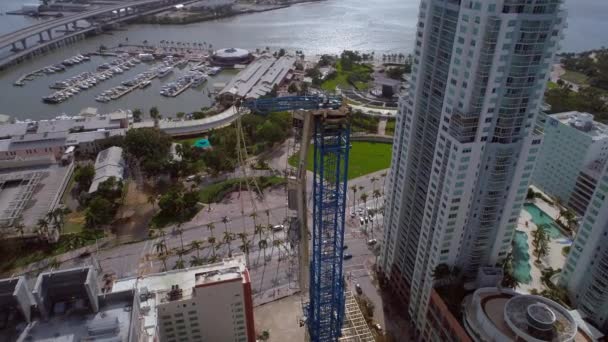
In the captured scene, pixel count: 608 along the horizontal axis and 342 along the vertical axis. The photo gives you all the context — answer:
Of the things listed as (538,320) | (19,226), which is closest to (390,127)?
(538,320)

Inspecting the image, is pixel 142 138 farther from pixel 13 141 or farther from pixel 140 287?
pixel 140 287

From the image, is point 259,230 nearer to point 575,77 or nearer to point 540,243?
point 540,243

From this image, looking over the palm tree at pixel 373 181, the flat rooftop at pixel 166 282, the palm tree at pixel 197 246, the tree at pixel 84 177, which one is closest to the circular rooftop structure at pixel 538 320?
the flat rooftop at pixel 166 282

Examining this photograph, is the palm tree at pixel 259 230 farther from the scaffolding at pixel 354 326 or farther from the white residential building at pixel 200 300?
the white residential building at pixel 200 300

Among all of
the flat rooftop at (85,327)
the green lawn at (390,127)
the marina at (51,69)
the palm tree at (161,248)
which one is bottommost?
the palm tree at (161,248)

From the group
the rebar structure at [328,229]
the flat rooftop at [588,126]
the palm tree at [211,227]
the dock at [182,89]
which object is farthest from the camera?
the dock at [182,89]

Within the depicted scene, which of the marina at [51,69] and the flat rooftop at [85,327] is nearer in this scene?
the flat rooftop at [85,327]

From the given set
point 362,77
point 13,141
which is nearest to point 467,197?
point 13,141
